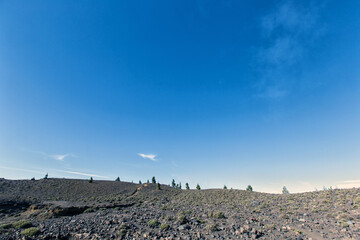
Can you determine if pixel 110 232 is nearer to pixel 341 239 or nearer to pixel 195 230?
pixel 195 230

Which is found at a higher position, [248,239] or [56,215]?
[248,239]

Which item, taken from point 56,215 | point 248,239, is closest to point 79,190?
point 56,215

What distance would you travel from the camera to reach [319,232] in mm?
14016

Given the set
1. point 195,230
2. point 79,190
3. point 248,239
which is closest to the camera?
point 248,239

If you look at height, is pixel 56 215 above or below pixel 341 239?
below

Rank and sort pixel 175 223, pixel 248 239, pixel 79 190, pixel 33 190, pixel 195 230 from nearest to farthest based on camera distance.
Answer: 1. pixel 248 239
2. pixel 195 230
3. pixel 175 223
4. pixel 33 190
5. pixel 79 190

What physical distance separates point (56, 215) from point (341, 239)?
121 ft

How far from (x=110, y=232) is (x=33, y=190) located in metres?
61.2

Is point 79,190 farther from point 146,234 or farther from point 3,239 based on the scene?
point 146,234

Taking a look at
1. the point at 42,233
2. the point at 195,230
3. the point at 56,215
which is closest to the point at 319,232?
the point at 195,230

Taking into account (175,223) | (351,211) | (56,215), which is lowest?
(56,215)

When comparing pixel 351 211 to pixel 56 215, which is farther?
pixel 56 215

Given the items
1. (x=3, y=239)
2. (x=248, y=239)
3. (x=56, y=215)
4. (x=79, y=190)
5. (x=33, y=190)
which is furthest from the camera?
(x=79, y=190)

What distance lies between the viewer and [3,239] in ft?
48.1
